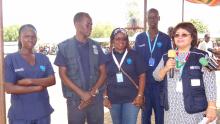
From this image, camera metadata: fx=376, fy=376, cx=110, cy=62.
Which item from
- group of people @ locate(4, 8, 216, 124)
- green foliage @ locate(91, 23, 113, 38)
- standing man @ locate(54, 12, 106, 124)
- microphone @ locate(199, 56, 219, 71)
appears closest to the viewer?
microphone @ locate(199, 56, 219, 71)

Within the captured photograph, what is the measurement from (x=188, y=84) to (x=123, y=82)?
1046 millimetres

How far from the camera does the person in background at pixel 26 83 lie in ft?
12.6

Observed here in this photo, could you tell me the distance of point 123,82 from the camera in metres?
4.57

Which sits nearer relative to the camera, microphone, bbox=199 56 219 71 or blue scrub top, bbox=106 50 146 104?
microphone, bbox=199 56 219 71

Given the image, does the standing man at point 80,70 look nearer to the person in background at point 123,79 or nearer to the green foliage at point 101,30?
the person in background at point 123,79

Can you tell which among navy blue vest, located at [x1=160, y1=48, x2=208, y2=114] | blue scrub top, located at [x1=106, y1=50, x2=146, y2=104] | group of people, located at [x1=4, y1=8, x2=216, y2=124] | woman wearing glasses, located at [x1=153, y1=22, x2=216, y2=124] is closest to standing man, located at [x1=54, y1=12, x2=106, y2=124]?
group of people, located at [x1=4, y1=8, x2=216, y2=124]

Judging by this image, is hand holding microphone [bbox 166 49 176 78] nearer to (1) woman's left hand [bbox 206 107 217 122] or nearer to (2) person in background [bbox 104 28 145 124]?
(1) woman's left hand [bbox 206 107 217 122]

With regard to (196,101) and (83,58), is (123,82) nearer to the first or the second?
(83,58)

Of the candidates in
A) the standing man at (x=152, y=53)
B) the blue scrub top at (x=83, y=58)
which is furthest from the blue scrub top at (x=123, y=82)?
the standing man at (x=152, y=53)

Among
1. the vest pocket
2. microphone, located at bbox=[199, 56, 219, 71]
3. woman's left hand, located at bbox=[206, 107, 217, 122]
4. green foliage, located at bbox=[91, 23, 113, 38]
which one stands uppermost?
green foliage, located at bbox=[91, 23, 113, 38]

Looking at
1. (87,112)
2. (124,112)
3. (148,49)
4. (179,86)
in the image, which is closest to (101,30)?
(148,49)

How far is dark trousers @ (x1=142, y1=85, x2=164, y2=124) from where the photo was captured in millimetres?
5320

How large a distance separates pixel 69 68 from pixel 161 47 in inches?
61.9

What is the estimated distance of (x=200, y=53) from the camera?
3.81 m
